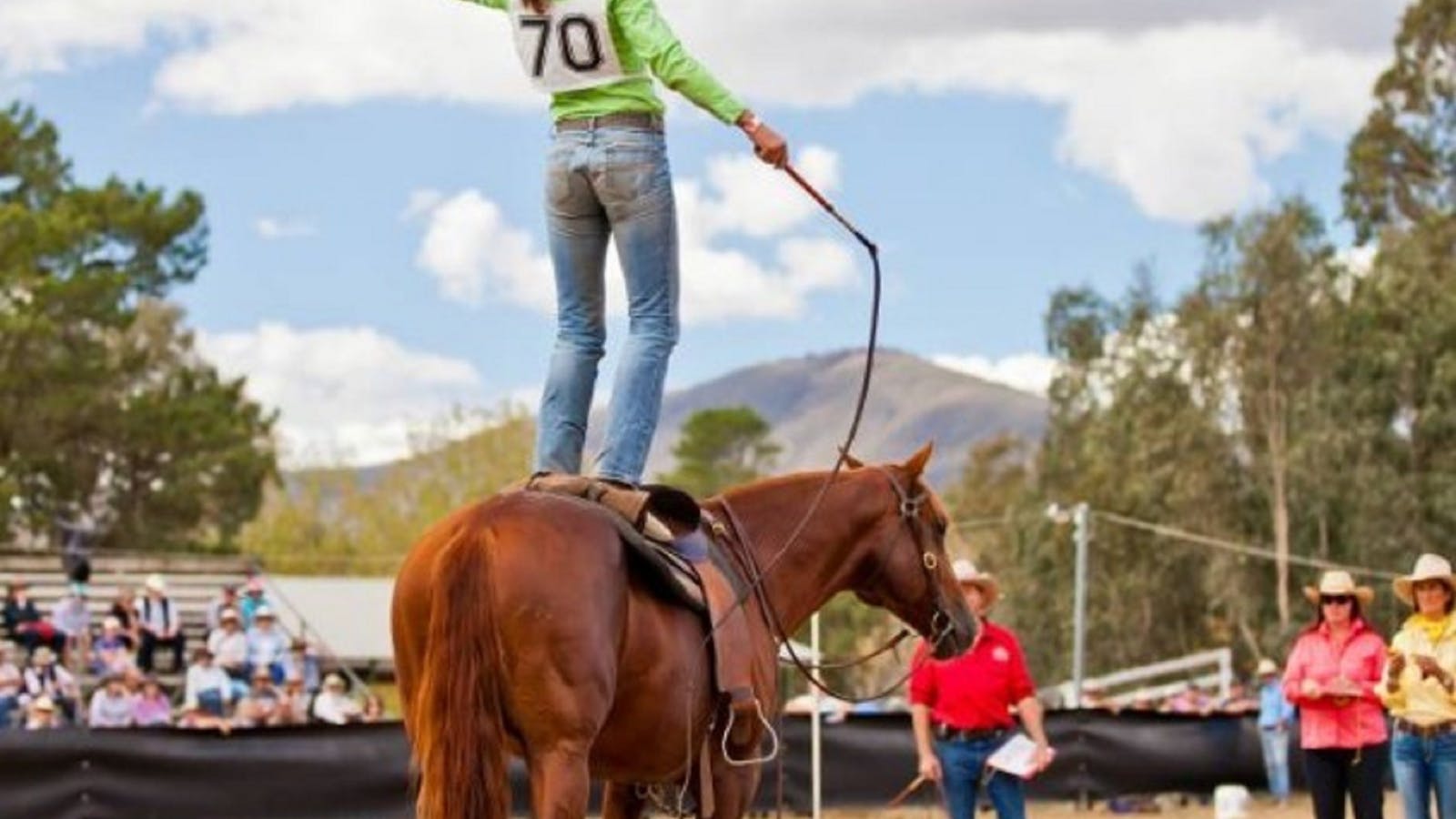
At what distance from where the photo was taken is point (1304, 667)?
13469mm

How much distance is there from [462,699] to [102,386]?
46.3 metres

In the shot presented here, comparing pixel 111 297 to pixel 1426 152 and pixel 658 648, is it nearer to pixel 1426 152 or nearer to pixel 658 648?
pixel 1426 152

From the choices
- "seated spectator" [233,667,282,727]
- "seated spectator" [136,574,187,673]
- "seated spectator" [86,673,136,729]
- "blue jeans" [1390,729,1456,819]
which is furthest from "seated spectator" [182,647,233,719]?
"blue jeans" [1390,729,1456,819]

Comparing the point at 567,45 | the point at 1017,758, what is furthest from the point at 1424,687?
the point at 567,45

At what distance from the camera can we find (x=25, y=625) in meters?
25.0

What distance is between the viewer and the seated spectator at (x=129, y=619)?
80.6 ft

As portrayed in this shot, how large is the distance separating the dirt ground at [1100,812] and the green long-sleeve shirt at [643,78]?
1338cm

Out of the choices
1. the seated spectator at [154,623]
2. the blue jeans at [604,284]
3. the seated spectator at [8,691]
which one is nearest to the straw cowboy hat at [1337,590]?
the blue jeans at [604,284]

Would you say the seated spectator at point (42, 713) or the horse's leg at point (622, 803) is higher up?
the horse's leg at point (622, 803)

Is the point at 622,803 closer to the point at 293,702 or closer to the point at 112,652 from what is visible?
the point at 293,702

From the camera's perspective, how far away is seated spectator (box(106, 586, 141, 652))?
24.6 metres

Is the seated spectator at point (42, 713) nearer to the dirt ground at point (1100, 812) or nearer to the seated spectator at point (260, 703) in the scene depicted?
the seated spectator at point (260, 703)

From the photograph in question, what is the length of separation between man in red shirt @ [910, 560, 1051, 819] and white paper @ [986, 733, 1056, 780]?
9cm

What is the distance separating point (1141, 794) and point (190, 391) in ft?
114
